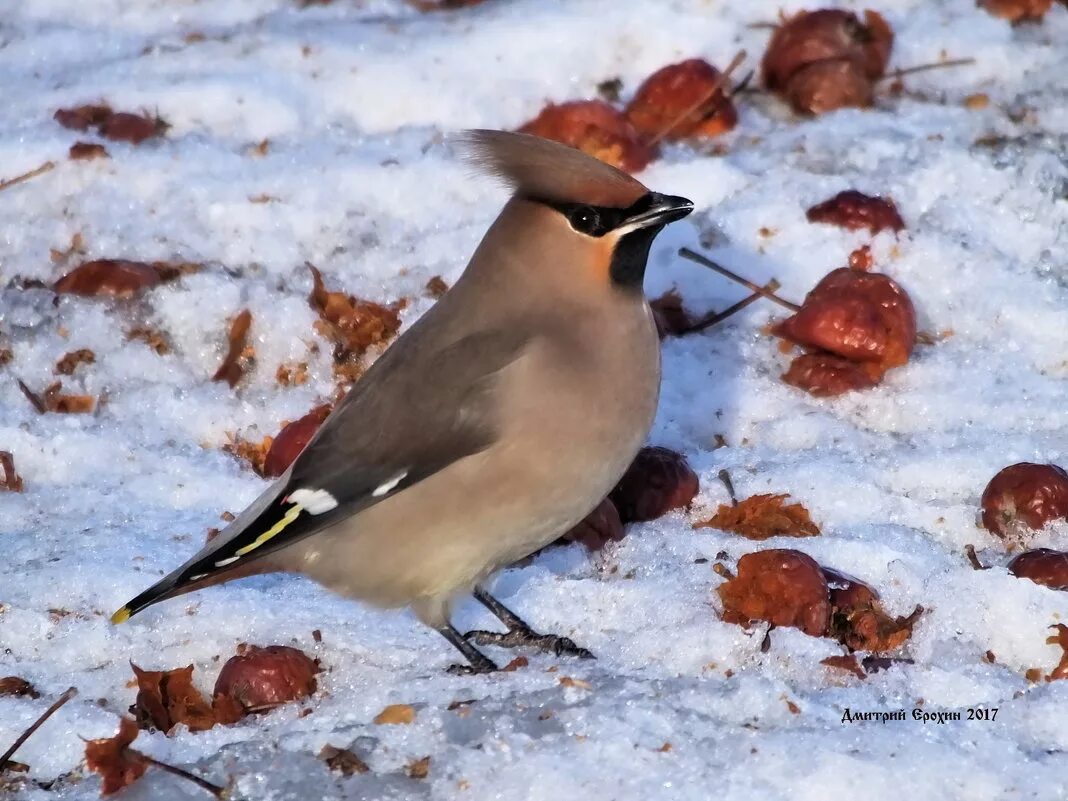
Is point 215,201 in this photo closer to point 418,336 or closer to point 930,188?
point 418,336

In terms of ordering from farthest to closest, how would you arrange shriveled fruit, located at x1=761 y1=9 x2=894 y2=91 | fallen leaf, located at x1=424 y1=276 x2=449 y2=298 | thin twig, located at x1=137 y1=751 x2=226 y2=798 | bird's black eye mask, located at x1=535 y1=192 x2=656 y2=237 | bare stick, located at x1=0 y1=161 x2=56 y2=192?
shriveled fruit, located at x1=761 y1=9 x2=894 y2=91 → bare stick, located at x1=0 y1=161 x2=56 y2=192 → fallen leaf, located at x1=424 y1=276 x2=449 y2=298 → bird's black eye mask, located at x1=535 y1=192 x2=656 y2=237 → thin twig, located at x1=137 y1=751 x2=226 y2=798

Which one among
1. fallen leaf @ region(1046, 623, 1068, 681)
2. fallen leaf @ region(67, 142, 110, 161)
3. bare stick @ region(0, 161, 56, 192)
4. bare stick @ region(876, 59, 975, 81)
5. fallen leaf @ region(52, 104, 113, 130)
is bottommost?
fallen leaf @ region(1046, 623, 1068, 681)

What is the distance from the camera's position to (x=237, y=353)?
4098 mm

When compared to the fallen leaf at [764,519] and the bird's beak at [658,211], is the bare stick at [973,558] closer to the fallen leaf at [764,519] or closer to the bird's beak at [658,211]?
the fallen leaf at [764,519]

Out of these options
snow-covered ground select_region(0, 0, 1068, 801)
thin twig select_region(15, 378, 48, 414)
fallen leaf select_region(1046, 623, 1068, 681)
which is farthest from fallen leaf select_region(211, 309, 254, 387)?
fallen leaf select_region(1046, 623, 1068, 681)

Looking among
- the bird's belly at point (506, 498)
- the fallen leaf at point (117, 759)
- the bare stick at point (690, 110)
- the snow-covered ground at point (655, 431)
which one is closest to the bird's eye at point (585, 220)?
the bird's belly at point (506, 498)

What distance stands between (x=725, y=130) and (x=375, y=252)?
44.8 inches

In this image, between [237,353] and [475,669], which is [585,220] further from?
[237,353]

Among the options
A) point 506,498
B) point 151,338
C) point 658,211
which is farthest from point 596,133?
point 506,498

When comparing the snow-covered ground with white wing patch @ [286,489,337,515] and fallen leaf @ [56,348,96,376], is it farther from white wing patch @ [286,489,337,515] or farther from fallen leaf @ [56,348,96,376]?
white wing patch @ [286,489,337,515]

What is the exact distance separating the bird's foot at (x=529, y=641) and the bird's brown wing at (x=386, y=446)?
1.15 ft

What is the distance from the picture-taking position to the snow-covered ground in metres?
2.75

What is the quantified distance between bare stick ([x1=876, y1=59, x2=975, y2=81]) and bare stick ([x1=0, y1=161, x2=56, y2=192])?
2438 millimetres

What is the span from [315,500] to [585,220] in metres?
0.76
